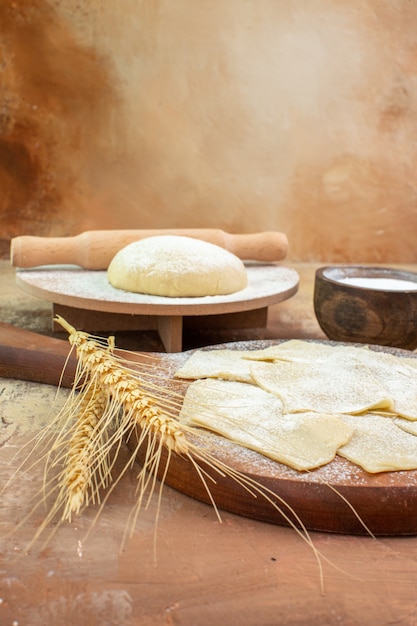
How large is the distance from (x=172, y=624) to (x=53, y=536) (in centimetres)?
24

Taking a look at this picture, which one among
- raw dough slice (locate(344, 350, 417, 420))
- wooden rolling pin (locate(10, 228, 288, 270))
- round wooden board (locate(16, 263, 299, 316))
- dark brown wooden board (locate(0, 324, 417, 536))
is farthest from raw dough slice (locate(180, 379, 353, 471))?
wooden rolling pin (locate(10, 228, 288, 270))

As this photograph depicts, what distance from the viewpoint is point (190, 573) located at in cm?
79

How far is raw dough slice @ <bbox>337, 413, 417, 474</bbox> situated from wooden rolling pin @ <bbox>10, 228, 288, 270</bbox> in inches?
50.5

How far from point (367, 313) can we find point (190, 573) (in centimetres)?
99

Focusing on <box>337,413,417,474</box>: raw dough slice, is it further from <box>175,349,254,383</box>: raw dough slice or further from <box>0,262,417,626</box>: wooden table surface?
<box>175,349,254,383</box>: raw dough slice

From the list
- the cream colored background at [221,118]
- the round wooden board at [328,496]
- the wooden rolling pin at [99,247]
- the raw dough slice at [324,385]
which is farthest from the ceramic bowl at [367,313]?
the cream colored background at [221,118]

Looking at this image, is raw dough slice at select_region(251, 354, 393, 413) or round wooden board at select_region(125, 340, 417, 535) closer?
round wooden board at select_region(125, 340, 417, 535)

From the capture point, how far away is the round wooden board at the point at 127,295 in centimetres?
166

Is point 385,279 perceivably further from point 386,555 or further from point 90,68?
point 90,68

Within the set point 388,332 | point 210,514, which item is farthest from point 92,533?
point 388,332

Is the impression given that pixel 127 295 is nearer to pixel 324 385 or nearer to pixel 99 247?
pixel 99 247

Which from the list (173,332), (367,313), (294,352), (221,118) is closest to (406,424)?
(294,352)

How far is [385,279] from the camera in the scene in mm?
1844

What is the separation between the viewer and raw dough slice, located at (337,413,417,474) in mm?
887
